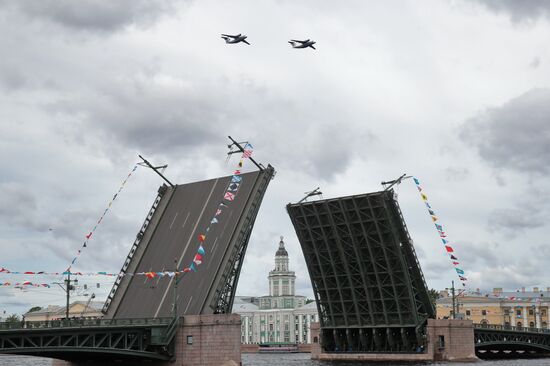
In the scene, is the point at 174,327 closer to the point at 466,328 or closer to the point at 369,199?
the point at 369,199

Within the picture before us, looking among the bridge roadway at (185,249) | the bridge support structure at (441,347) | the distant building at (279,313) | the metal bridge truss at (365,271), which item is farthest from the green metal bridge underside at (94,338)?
the distant building at (279,313)

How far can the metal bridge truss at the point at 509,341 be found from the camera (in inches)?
2675

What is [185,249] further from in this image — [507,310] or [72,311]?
[72,311]

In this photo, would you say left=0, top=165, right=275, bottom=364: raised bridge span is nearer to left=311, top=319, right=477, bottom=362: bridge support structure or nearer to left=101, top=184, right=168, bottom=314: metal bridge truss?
left=101, top=184, right=168, bottom=314: metal bridge truss

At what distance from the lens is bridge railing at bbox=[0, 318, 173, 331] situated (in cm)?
4047

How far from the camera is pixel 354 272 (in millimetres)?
59031

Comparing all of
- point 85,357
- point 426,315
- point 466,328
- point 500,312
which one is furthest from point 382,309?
point 500,312

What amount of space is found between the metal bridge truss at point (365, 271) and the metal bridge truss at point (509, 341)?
361 inches

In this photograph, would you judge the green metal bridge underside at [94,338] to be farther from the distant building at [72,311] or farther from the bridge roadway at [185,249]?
the distant building at [72,311]

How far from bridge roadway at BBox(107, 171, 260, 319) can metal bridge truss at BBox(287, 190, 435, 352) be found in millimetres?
9176

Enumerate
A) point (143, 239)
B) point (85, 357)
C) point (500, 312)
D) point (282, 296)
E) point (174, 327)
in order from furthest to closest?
point (282, 296)
point (500, 312)
point (143, 239)
point (85, 357)
point (174, 327)

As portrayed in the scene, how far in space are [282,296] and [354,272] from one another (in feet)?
287

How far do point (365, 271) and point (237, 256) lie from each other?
14.0 meters

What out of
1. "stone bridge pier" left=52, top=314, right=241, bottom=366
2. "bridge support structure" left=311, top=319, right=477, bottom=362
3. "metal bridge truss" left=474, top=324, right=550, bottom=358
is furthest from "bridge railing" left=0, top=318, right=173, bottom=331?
"metal bridge truss" left=474, top=324, right=550, bottom=358
